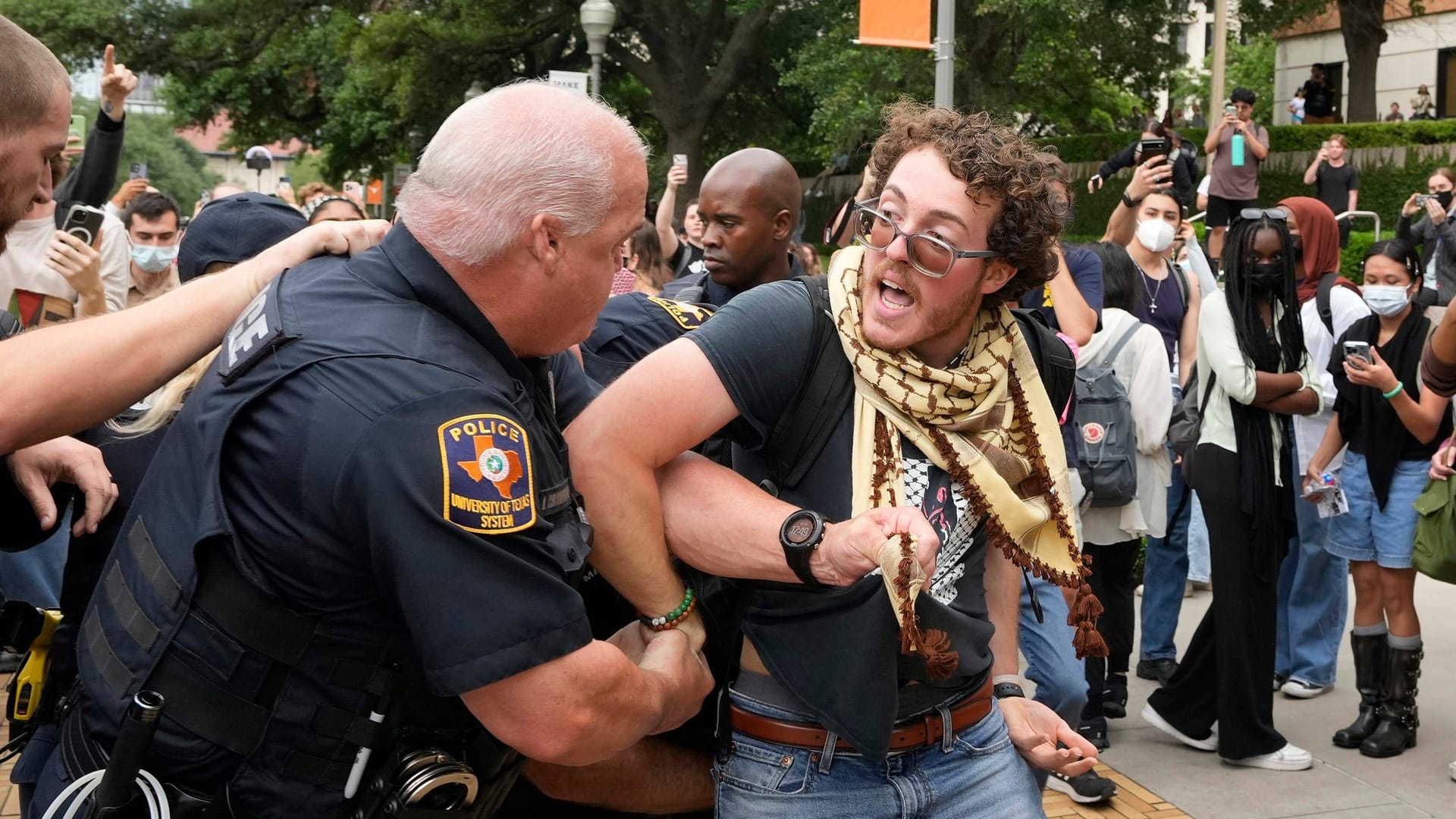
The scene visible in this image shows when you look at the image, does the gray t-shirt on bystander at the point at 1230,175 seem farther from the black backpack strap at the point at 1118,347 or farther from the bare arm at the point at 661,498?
the bare arm at the point at 661,498

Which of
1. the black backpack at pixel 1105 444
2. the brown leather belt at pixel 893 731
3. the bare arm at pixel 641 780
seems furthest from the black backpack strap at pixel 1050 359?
the black backpack at pixel 1105 444

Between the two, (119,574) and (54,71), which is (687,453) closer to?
(119,574)

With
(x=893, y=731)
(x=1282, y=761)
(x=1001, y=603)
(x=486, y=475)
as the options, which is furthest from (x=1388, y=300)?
(x=486, y=475)

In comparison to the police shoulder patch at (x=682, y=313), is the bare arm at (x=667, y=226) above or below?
above

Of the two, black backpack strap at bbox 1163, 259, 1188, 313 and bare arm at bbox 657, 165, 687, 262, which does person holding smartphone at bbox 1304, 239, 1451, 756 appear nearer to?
black backpack strap at bbox 1163, 259, 1188, 313

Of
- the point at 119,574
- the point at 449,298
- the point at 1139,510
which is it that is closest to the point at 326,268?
the point at 449,298

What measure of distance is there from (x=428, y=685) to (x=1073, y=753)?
4.15ft

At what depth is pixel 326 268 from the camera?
2082 millimetres

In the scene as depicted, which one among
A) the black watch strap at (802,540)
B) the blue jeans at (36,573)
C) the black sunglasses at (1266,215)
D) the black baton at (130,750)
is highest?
the black sunglasses at (1266,215)

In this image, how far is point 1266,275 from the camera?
17.5 ft

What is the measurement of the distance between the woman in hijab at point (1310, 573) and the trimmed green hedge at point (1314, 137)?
1546 cm

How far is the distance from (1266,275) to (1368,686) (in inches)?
70.3

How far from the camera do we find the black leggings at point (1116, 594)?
583cm

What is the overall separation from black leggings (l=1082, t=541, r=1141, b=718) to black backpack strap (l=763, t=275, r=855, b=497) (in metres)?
→ 3.64
